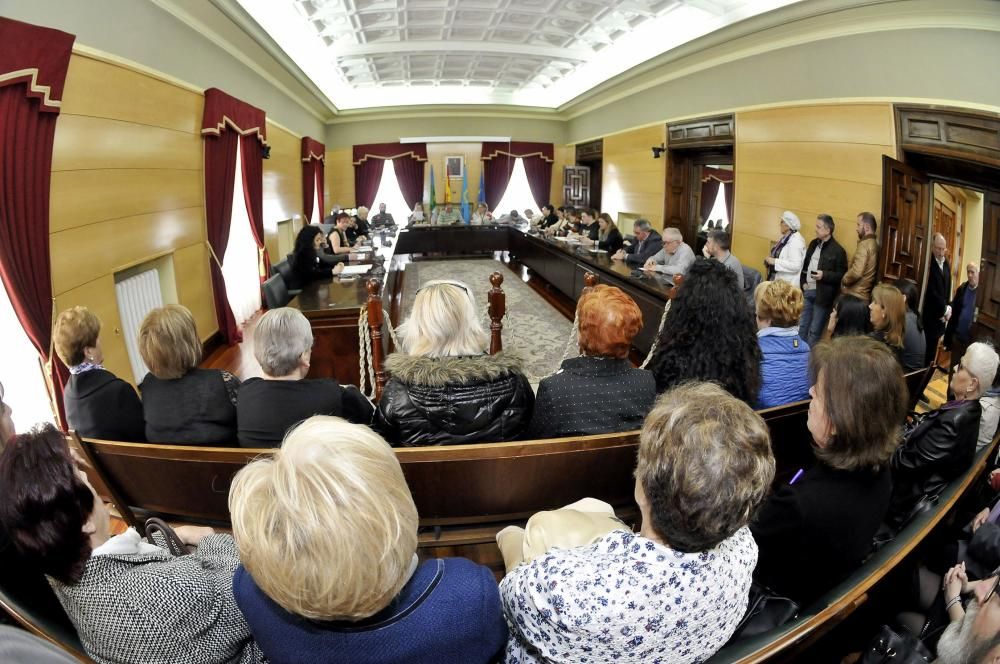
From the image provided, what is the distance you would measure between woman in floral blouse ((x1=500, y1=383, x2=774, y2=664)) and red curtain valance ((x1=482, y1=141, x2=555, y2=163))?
1369cm

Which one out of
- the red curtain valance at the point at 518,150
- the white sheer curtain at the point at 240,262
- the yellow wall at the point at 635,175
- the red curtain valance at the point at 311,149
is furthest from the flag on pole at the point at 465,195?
the white sheer curtain at the point at 240,262

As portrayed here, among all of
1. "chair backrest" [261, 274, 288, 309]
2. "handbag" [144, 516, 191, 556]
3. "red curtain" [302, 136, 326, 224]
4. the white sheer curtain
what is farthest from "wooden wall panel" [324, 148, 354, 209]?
"handbag" [144, 516, 191, 556]

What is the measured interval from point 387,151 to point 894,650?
14004 mm

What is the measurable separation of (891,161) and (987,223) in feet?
3.04

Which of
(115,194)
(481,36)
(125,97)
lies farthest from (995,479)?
(481,36)

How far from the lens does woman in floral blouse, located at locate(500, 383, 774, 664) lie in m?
0.85

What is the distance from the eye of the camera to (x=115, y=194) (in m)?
3.62

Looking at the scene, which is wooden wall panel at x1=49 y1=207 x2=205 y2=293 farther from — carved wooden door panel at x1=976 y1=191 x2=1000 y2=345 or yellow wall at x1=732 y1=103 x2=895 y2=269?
yellow wall at x1=732 y1=103 x2=895 y2=269

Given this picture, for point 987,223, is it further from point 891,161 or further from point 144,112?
point 144,112

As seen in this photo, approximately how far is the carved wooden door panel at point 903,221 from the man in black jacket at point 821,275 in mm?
355

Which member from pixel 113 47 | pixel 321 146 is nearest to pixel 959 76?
pixel 113 47

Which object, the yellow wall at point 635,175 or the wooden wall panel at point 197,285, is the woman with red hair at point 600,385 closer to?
the wooden wall panel at point 197,285

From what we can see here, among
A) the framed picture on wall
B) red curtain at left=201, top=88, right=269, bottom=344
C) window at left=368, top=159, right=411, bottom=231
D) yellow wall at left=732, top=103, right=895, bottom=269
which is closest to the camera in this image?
yellow wall at left=732, top=103, right=895, bottom=269

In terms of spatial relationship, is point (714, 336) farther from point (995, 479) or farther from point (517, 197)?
point (517, 197)
